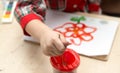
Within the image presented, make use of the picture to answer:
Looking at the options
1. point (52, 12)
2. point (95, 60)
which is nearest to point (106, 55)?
point (95, 60)

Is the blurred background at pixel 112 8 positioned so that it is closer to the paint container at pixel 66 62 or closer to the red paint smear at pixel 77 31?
the red paint smear at pixel 77 31

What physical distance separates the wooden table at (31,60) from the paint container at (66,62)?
6 centimetres

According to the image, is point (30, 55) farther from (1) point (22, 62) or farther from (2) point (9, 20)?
(2) point (9, 20)

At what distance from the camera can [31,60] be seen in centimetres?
55

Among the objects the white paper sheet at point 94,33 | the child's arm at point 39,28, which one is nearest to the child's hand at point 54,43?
the child's arm at point 39,28

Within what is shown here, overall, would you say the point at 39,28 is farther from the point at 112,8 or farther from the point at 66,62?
the point at 112,8

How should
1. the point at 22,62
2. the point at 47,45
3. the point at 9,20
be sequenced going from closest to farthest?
1. the point at 47,45
2. the point at 22,62
3. the point at 9,20

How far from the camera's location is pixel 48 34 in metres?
0.46

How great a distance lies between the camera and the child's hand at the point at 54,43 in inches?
16.4

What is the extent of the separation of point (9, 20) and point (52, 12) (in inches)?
5.3

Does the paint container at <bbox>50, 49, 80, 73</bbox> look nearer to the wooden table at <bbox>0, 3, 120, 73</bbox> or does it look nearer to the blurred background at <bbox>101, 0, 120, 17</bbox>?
the wooden table at <bbox>0, 3, 120, 73</bbox>

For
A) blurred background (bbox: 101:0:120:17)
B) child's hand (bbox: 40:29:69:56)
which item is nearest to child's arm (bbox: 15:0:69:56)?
child's hand (bbox: 40:29:69:56)

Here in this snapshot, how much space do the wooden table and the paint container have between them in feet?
0.20

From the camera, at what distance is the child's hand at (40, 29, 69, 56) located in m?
0.42
